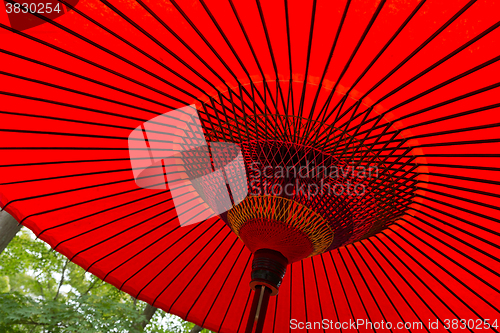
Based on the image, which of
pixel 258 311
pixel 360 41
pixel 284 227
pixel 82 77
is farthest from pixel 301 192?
pixel 82 77

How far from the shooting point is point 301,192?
1.92m

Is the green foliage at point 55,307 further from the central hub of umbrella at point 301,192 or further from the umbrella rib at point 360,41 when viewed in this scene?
the umbrella rib at point 360,41

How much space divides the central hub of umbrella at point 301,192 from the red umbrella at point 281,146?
0.4 inches

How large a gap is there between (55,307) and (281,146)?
20.8 ft

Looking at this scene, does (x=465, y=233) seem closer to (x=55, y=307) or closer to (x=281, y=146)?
(x=281, y=146)

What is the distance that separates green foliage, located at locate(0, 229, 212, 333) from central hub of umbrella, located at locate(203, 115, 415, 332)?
5.54 meters

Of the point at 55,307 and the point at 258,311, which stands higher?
the point at 55,307

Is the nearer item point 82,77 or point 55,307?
point 82,77

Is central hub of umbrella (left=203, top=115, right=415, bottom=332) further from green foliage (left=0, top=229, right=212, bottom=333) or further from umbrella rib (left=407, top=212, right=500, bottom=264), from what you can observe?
green foliage (left=0, top=229, right=212, bottom=333)

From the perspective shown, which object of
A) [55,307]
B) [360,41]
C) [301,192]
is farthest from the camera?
[55,307]

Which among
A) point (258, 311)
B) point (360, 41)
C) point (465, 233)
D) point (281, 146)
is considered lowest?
point (258, 311)

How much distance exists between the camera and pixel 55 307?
6.40m

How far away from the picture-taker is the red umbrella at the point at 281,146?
5.03 ft

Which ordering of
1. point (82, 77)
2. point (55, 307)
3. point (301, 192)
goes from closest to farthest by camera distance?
1. point (82, 77)
2. point (301, 192)
3. point (55, 307)
